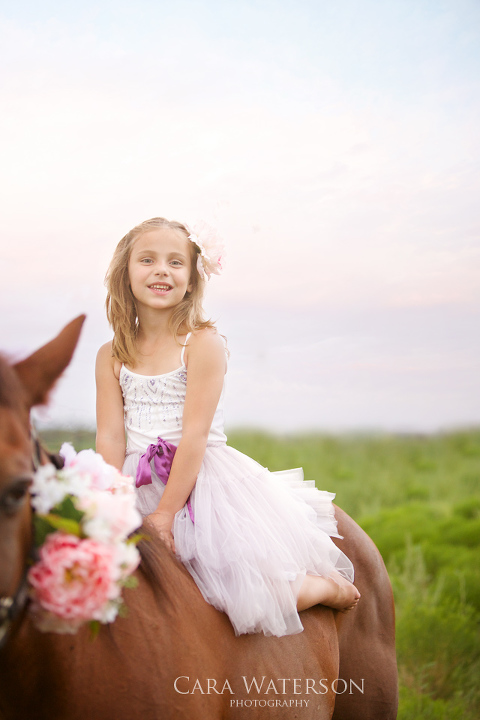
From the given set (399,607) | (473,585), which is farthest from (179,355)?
(473,585)

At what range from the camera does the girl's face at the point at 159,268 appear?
255 centimetres

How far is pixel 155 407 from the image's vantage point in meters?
2.46

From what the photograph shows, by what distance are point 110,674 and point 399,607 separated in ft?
16.3

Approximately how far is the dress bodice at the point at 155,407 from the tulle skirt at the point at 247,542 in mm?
90

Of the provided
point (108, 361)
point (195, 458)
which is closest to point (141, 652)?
point (195, 458)

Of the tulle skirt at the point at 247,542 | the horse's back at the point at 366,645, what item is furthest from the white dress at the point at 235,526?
the horse's back at the point at 366,645

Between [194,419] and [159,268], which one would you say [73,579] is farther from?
[159,268]

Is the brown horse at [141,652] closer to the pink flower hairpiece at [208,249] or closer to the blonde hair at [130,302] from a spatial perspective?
the blonde hair at [130,302]

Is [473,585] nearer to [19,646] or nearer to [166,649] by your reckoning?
[166,649]

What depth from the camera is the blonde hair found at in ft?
8.46

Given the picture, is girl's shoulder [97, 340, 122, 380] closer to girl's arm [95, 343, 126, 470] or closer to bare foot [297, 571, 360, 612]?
girl's arm [95, 343, 126, 470]

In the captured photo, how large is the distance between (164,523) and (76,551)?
879 mm

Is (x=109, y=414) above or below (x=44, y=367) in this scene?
below

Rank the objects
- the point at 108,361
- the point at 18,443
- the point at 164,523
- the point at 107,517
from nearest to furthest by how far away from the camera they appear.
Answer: the point at 18,443
the point at 107,517
the point at 164,523
the point at 108,361
